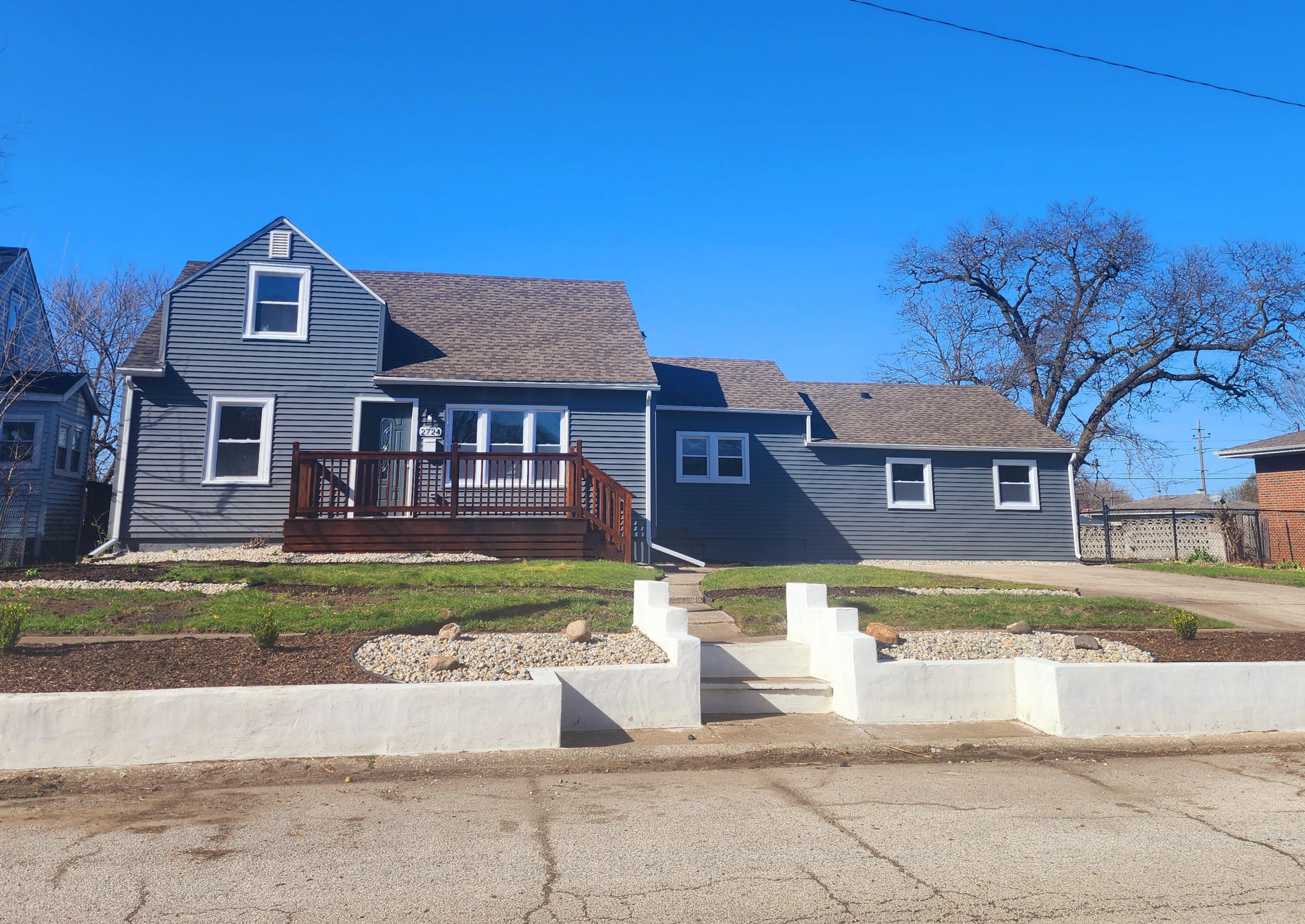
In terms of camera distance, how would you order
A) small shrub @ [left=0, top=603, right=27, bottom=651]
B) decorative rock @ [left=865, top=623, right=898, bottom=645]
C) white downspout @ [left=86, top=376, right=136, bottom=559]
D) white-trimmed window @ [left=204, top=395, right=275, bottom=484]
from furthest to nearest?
white-trimmed window @ [left=204, top=395, right=275, bottom=484]
white downspout @ [left=86, top=376, right=136, bottom=559]
decorative rock @ [left=865, top=623, right=898, bottom=645]
small shrub @ [left=0, top=603, right=27, bottom=651]

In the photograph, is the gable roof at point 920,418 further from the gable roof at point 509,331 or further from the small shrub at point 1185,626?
the small shrub at point 1185,626

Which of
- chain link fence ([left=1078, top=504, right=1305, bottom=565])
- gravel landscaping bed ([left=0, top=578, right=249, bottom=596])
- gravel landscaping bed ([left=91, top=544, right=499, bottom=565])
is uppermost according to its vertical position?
chain link fence ([left=1078, top=504, right=1305, bottom=565])

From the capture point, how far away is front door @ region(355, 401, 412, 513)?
50.3ft

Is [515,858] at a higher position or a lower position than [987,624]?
lower

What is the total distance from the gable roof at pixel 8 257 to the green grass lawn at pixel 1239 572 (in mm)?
28597

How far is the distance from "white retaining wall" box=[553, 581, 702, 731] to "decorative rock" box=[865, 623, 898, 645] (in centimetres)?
219

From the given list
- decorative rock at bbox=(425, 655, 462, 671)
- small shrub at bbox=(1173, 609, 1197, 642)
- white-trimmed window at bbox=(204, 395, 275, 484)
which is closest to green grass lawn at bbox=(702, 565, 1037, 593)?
small shrub at bbox=(1173, 609, 1197, 642)

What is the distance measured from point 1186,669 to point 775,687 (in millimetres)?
3294

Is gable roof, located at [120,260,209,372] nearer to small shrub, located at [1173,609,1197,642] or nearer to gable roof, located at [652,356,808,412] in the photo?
gable roof, located at [652,356,808,412]

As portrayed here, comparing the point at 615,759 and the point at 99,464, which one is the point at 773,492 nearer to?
the point at 615,759

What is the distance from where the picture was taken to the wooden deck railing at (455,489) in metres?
14.5

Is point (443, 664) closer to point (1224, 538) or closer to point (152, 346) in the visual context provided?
point (152, 346)

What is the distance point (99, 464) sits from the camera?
29.2 metres

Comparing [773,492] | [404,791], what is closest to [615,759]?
[404,791]
